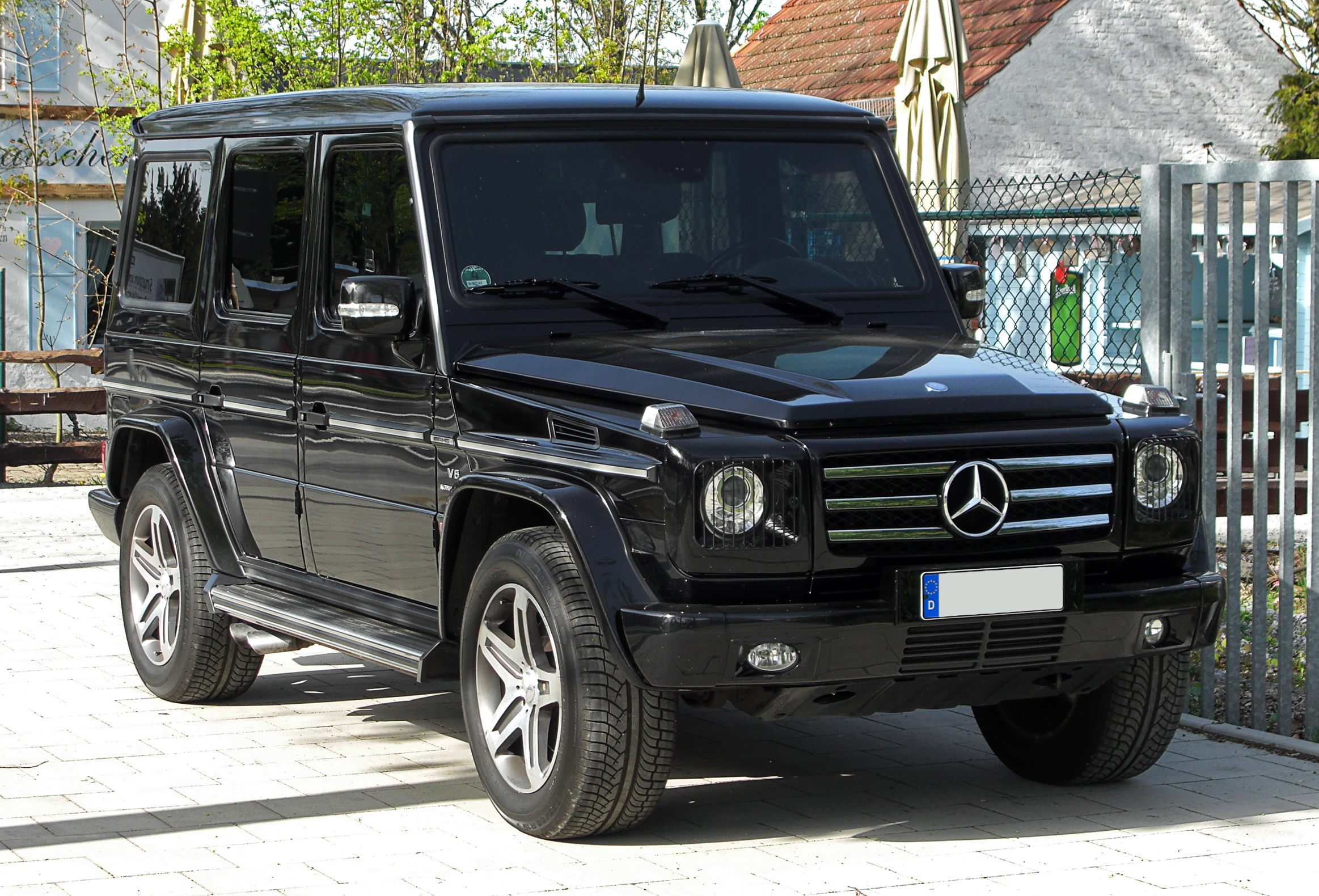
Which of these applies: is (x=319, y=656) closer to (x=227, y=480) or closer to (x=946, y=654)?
(x=227, y=480)

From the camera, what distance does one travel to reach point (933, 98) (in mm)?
12852

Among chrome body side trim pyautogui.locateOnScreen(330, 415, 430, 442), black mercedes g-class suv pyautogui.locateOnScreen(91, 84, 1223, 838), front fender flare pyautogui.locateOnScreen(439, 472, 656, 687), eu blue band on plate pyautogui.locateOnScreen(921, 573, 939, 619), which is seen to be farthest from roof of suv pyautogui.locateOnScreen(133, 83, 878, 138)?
eu blue band on plate pyautogui.locateOnScreen(921, 573, 939, 619)

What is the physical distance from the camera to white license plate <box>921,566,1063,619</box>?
4656 millimetres

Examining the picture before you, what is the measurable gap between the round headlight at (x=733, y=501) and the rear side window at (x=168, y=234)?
10.9 feet

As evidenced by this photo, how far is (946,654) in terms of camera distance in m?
4.72

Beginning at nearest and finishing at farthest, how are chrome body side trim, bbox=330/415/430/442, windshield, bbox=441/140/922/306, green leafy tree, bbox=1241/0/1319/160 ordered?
1. chrome body side trim, bbox=330/415/430/442
2. windshield, bbox=441/140/922/306
3. green leafy tree, bbox=1241/0/1319/160

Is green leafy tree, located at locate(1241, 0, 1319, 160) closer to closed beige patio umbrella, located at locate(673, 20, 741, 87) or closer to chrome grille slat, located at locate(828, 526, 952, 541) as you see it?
closed beige patio umbrella, located at locate(673, 20, 741, 87)

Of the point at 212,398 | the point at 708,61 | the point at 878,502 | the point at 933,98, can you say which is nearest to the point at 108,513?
the point at 212,398

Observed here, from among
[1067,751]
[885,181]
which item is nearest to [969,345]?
[885,181]

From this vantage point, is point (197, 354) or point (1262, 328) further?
point (197, 354)

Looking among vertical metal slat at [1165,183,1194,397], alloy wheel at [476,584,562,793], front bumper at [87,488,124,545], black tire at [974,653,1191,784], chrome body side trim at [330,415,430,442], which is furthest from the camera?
front bumper at [87,488,124,545]

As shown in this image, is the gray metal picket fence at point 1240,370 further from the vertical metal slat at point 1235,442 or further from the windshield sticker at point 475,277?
the windshield sticker at point 475,277

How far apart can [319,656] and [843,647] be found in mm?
4156

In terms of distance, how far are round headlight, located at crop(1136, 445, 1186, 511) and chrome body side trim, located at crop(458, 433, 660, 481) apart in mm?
1392
